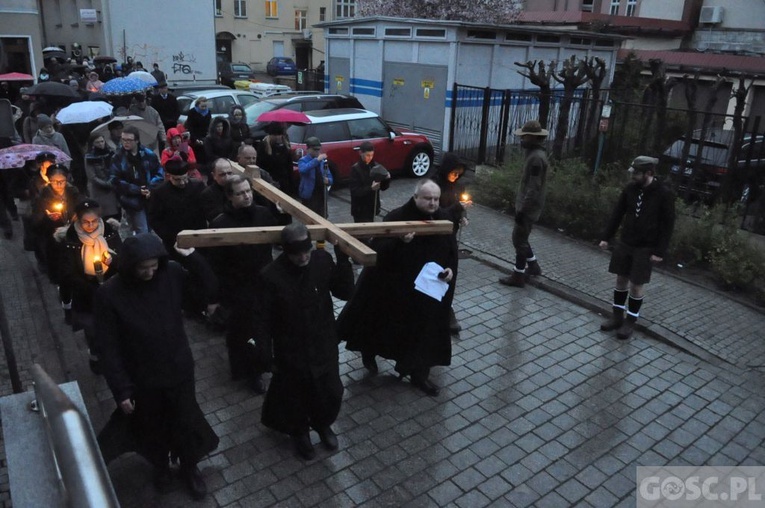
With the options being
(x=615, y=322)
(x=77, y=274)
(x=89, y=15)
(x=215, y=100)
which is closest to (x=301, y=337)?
(x=77, y=274)

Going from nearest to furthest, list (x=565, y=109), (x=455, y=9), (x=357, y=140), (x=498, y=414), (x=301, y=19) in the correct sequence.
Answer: (x=498, y=414), (x=357, y=140), (x=565, y=109), (x=455, y=9), (x=301, y=19)

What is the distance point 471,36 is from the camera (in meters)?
15.7

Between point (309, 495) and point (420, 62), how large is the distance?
45.0 feet

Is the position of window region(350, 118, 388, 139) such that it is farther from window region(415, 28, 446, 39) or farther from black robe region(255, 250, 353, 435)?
black robe region(255, 250, 353, 435)

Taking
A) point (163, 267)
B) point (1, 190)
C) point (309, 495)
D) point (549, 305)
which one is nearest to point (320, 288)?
point (163, 267)

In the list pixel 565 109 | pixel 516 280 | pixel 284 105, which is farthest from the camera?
pixel 284 105

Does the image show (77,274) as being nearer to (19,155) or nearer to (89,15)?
(19,155)

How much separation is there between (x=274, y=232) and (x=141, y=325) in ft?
3.38

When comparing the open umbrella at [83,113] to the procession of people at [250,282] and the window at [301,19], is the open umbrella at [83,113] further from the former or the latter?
the window at [301,19]

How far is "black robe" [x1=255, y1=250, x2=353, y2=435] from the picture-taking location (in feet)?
14.2

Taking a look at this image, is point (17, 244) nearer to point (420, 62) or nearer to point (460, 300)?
point (460, 300)

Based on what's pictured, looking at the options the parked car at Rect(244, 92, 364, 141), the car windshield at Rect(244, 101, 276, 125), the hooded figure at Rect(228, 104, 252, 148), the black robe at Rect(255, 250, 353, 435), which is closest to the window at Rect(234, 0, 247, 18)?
the parked car at Rect(244, 92, 364, 141)

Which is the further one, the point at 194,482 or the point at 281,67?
the point at 281,67

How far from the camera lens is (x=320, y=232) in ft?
14.3
